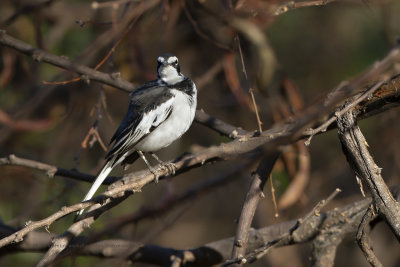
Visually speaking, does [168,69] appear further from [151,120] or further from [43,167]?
[43,167]

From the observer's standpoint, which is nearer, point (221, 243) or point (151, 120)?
point (221, 243)

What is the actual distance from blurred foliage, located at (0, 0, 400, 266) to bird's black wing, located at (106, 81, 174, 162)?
43 centimetres

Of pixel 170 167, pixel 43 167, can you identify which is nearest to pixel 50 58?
pixel 43 167

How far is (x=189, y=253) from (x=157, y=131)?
2.62 ft

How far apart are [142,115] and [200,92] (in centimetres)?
198

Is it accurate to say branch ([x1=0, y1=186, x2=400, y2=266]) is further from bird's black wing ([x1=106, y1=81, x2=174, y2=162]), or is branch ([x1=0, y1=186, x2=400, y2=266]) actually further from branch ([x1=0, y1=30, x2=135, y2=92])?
branch ([x1=0, y1=30, x2=135, y2=92])

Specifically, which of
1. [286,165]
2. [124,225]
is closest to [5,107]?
[286,165]

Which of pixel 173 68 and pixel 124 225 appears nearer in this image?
pixel 124 225

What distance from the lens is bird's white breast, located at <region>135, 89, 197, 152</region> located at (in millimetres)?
3293

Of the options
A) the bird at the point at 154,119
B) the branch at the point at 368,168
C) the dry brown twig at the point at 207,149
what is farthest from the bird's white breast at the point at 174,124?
the branch at the point at 368,168

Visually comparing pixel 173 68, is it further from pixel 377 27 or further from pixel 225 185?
pixel 377 27

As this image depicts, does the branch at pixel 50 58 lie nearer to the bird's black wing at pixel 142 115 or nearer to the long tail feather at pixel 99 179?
the bird's black wing at pixel 142 115

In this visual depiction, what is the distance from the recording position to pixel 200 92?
534 centimetres

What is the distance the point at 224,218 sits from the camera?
691 cm
